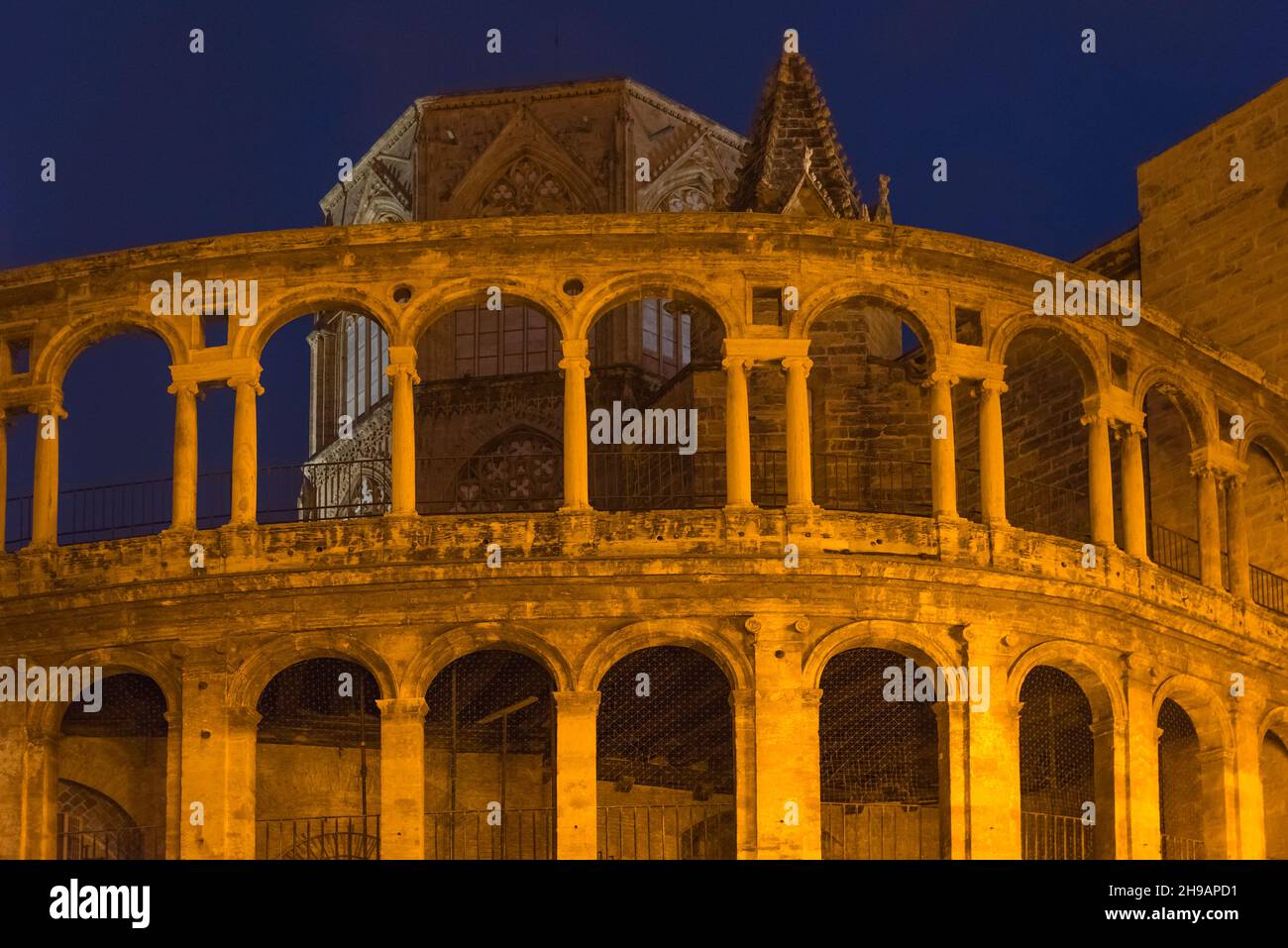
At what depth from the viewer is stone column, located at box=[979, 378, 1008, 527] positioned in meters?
38.1

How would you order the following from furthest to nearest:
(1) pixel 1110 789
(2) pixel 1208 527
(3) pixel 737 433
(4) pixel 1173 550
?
(4) pixel 1173 550 < (2) pixel 1208 527 < (1) pixel 1110 789 < (3) pixel 737 433

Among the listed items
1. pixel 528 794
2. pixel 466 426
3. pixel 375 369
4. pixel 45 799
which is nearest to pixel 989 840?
pixel 528 794

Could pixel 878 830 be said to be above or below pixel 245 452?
below

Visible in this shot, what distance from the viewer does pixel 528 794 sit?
40844 millimetres

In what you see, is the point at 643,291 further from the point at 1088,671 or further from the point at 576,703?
the point at 1088,671

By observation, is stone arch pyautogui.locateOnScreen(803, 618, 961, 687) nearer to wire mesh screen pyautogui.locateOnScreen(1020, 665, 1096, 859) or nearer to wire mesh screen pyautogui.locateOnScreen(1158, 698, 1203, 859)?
wire mesh screen pyautogui.locateOnScreen(1020, 665, 1096, 859)

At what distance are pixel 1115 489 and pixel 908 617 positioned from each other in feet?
23.6

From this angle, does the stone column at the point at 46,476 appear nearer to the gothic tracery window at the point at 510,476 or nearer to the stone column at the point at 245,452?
the stone column at the point at 245,452

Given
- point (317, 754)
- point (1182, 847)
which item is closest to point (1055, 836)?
point (1182, 847)

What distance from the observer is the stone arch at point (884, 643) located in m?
36.6

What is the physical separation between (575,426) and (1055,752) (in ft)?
26.0

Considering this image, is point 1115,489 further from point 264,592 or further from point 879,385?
point 264,592

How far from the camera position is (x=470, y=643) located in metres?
36.7

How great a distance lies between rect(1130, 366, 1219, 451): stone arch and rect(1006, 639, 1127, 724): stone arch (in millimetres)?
4148
